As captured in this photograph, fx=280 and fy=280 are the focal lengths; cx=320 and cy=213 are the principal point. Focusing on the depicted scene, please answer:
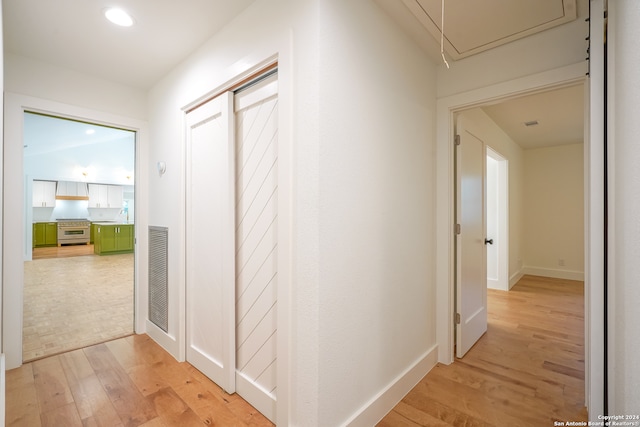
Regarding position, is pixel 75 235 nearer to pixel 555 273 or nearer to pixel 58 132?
pixel 58 132

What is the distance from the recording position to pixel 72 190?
10.5 metres

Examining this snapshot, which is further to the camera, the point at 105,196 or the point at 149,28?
the point at 105,196

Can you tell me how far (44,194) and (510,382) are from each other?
1360cm

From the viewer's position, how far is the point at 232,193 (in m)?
1.96

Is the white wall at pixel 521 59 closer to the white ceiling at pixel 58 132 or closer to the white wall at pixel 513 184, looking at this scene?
the white wall at pixel 513 184

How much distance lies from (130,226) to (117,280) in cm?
411

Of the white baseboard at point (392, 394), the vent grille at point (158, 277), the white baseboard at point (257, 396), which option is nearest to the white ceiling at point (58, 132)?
the vent grille at point (158, 277)

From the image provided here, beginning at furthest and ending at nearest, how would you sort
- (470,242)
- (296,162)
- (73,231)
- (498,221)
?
(73,231)
(498,221)
(470,242)
(296,162)

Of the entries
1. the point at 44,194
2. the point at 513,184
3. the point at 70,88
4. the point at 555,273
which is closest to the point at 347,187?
the point at 70,88

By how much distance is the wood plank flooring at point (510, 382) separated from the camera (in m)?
1.77

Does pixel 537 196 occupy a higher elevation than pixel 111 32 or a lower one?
lower

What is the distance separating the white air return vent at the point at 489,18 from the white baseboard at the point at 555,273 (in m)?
5.49

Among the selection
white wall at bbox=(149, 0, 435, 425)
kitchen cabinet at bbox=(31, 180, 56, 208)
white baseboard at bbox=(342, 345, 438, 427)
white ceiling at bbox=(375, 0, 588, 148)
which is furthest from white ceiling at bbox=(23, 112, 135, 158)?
white baseboard at bbox=(342, 345, 438, 427)

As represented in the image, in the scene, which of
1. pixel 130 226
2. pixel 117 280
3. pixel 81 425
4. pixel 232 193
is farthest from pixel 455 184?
pixel 130 226
